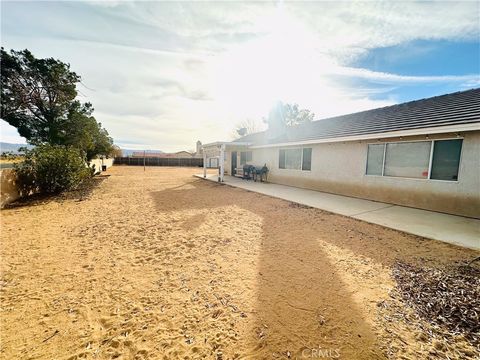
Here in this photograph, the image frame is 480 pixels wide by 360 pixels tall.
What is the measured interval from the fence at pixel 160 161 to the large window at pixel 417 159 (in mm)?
29759

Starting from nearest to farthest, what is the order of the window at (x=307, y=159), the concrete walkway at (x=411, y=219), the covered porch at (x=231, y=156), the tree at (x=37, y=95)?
1. the concrete walkway at (x=411, y=219)
2. the window at (x=307, y=159)
3. the tree at (x=37, y=95)
4. the covered porch at (x=231, y=156)

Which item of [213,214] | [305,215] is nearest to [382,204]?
[305,215]

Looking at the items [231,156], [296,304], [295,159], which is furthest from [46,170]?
[231,156]

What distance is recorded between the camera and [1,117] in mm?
11742

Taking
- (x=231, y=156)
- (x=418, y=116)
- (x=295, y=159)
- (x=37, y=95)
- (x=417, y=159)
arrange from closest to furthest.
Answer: (x=417, y=159), (x=418, y=116), (x=295, y=159), (x=37, y=95), (x=231, y=156)

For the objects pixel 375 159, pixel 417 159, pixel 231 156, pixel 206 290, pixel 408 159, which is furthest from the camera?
pixel 231 156

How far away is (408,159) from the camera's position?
6.99 metres

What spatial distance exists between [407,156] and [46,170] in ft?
43.3

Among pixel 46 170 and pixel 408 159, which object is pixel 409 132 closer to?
pixel 408 159

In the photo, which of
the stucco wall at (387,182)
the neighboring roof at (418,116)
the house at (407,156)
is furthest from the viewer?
the neighboring roof at (418,116)

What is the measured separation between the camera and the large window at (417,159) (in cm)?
605

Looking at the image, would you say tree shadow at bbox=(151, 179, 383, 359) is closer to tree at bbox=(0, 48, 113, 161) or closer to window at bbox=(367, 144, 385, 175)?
window at bbox=(367, 144, 385, 175)

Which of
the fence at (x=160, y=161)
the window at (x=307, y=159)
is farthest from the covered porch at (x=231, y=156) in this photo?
the fence at (x=160, y=161)

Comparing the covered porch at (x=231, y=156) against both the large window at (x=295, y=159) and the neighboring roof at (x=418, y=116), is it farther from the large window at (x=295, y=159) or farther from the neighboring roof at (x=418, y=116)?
the neighboring roof at (x=418, y=116)
